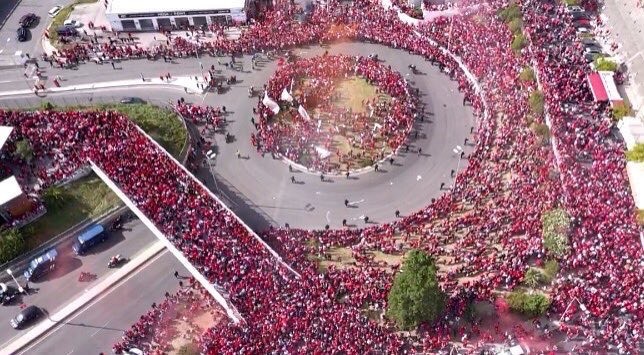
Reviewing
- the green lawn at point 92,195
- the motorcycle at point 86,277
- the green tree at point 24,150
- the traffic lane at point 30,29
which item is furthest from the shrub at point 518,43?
the traffic lane at point 30,29

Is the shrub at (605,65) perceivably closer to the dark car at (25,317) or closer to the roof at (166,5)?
the roof at (166,5)

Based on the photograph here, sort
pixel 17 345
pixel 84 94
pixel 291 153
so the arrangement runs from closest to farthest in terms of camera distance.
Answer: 1. pixel 17 345
2. pixel 291 153
3. pixel 84 94

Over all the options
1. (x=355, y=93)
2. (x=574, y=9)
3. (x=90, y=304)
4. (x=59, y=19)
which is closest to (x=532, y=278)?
(x=355, y=93)

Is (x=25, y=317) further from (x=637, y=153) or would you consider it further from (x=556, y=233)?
(x=637, y=153)

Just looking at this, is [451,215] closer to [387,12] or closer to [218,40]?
[387,12]

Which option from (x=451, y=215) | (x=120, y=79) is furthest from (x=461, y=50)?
(x=120, y=79)

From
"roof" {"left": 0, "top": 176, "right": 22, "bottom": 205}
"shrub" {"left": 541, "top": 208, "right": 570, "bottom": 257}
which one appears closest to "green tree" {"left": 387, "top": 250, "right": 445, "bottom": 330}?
"shrub" {"left": 541, "top": 208, "right": 570, "bottom": 257}
